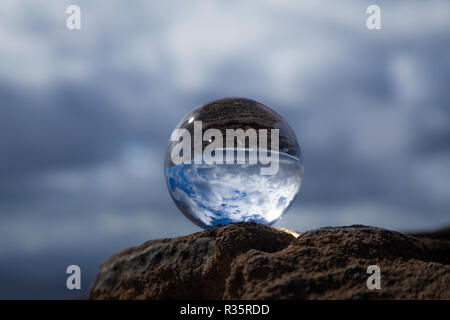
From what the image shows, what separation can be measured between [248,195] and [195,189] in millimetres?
519

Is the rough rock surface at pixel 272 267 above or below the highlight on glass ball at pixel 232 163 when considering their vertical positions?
below

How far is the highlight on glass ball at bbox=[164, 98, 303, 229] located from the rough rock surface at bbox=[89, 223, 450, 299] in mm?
409

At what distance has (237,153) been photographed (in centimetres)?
398

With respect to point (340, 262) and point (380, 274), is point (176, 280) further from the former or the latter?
point (380, 274)

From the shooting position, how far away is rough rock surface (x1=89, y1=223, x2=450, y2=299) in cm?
287

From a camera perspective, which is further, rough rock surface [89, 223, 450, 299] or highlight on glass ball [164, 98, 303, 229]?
→ highlight on glass ball [164, 98, 303, 229]

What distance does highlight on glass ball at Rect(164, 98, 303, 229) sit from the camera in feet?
13.1

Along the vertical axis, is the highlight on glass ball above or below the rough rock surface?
above

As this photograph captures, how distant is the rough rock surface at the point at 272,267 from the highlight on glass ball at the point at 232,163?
41 cm

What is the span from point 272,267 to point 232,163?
1.21m

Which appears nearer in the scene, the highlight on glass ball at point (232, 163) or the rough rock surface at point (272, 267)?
the rough rock surface at point (272, 267)

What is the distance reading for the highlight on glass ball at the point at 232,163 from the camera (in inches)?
157
